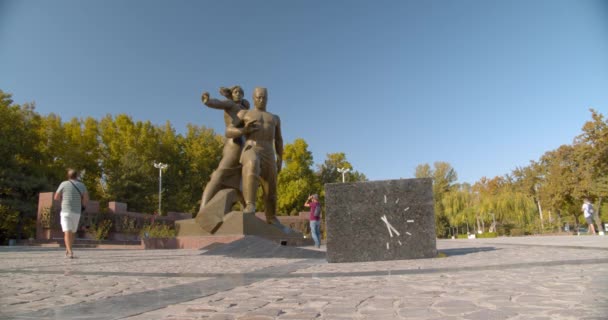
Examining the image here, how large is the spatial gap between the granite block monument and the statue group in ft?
22.8

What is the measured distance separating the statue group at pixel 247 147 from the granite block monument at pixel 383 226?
22.8ft

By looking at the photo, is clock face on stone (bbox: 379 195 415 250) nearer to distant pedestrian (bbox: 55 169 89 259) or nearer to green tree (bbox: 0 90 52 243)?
distant pedestrian (bbox: 55 169 89 259)

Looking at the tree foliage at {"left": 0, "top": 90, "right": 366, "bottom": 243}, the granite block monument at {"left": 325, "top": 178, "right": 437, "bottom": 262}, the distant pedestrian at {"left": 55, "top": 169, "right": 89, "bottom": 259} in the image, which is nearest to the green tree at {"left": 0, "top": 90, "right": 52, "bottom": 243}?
the tree foliage at {"left": 0, "top": 90, "right": 366, "bottom": 243}

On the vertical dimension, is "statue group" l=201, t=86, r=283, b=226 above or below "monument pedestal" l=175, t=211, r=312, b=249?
above

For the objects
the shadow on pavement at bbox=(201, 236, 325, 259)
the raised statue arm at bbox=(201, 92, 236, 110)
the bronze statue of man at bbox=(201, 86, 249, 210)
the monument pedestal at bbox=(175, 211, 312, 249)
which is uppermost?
the raised statue arm at bbox=(201, 92, 236, 110)

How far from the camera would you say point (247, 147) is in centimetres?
1365

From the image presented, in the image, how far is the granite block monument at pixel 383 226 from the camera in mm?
6766

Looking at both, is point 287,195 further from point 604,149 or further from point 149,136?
point 604,149

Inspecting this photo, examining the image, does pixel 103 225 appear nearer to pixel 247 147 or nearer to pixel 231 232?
pixel 231 232

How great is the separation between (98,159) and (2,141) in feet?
40.6

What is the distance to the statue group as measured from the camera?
13477mm

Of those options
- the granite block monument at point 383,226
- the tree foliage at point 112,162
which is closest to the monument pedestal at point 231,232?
the granite block monument at point 383,226

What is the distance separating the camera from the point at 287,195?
44.3m

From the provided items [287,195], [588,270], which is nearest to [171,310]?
[588,270]
